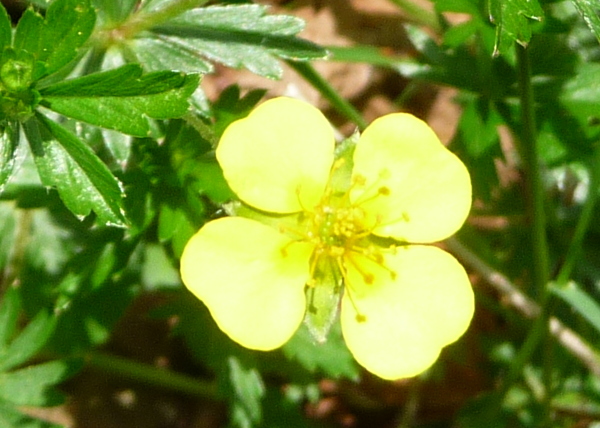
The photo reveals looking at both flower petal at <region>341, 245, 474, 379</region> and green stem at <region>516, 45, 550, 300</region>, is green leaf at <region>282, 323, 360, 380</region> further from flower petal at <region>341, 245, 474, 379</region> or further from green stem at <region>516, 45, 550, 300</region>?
flower petal at <region>341, 245, 474, 379</region>

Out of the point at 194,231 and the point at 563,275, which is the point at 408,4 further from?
the point at 194,231

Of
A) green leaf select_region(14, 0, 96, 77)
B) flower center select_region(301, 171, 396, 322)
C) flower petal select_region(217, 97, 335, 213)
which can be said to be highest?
green leaf select_region(14, 0, 96, 77)

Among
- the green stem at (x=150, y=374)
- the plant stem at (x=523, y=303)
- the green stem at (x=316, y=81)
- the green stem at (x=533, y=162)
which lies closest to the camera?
the green stem at (x=533, y=162)

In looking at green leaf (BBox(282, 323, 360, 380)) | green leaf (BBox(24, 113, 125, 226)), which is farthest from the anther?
green leaf (BBox(282, 323, 360, 380))

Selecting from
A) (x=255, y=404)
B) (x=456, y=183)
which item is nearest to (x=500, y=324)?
(x=255, y=404)

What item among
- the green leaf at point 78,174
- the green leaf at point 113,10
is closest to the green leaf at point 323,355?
the green leaf at point 78,174

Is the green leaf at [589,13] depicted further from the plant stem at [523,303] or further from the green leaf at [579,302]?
the plant stem at [523,303]

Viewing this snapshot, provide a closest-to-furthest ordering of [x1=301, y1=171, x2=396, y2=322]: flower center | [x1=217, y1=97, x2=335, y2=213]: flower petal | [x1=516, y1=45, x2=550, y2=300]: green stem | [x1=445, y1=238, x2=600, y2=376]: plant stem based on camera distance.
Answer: [x1=217, y1=97, x2=335, y2=213]: flower petal
[x1=301, y1=171, x2=396, y2=322]: flower center
[x1=516, y1=45, x2=550, y2=300]: green stem
[x1=445, y1=238, x2=600, y2=376]: plant stem
